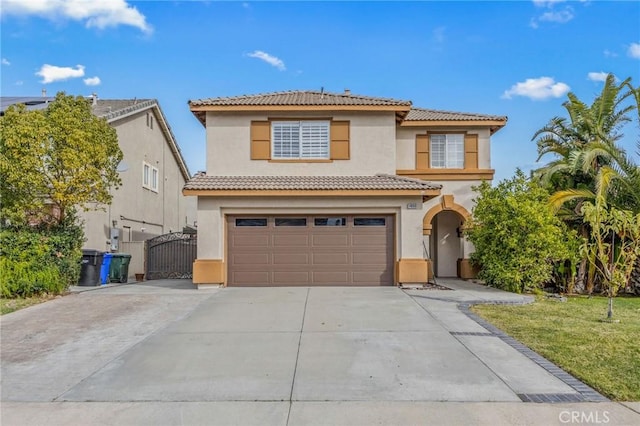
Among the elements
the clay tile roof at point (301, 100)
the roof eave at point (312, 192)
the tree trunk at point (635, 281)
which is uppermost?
the clay tile roof at point (301, 100)

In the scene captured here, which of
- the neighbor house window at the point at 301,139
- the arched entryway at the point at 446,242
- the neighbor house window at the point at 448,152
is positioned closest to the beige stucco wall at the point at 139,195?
the neighbor house window at the point at 301,139

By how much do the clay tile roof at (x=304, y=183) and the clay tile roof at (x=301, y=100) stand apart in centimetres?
237

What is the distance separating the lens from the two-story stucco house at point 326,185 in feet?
46.6

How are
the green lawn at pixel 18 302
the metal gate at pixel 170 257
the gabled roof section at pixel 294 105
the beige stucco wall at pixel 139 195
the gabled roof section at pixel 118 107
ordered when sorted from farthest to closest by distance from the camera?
1. the gabled roof section at pixel 118 107
2. the beige stucco wall at pixel 139 195
3. the metal gate at pixel 170 257
4. the gabled roof section at pixel 294 105
5. the green lawn at pixel 18 302

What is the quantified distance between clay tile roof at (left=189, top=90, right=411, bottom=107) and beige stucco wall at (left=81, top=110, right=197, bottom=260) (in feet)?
19.1

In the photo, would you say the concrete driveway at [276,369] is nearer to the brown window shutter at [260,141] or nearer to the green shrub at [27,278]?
the green shrub at [27,278]

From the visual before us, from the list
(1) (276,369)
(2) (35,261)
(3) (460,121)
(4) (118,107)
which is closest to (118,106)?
(4) (118,107)

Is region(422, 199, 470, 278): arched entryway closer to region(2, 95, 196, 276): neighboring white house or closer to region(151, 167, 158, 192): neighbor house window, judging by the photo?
region(2, 95, 196, 276): neighboring white house

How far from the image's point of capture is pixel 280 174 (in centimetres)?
1550

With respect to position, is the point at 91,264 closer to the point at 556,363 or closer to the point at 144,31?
the point at 144,31

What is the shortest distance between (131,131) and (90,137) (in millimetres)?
8354

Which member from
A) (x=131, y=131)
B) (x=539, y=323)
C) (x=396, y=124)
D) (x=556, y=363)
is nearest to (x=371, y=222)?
(x=396, y=124)

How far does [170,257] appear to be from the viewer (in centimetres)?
1847

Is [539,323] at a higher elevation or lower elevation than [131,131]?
lower
